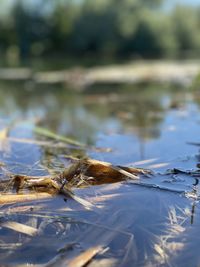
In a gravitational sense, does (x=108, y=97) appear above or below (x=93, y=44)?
below

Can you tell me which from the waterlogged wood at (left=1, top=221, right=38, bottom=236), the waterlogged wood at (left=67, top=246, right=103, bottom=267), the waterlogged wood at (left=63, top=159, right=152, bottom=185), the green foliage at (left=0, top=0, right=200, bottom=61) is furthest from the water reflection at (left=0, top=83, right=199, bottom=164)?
the green foliage at (left=0, top=0, right=200, bottom=61)

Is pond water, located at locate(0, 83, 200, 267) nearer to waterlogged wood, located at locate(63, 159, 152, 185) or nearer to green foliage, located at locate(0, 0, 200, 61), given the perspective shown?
waterlogged wood, located at locate(63, 159, 152, 185)

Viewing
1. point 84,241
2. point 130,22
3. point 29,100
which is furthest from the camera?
point 130,22

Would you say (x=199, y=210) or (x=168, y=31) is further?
(x=168, y=31)

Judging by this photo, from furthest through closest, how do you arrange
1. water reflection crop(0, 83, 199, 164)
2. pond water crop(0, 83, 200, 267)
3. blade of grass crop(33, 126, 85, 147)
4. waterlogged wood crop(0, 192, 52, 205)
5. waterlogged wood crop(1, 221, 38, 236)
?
blade of grass crop(33, 126, 85, 147), water reflection crop(0, 83, 199, 164), waterlogged wood crop(0, 192, 52, 205), waterlogged wood crop(1, 221, 38, 236), pond water crop(0, 83, 200, 267)

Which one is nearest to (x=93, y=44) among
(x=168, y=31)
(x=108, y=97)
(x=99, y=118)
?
(x=168, y=31)

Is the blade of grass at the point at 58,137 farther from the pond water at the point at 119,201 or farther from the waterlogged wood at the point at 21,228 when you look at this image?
the waterlogged wood at the point at 21,228

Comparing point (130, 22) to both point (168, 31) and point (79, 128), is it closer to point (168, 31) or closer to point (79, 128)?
point (168, 31)
